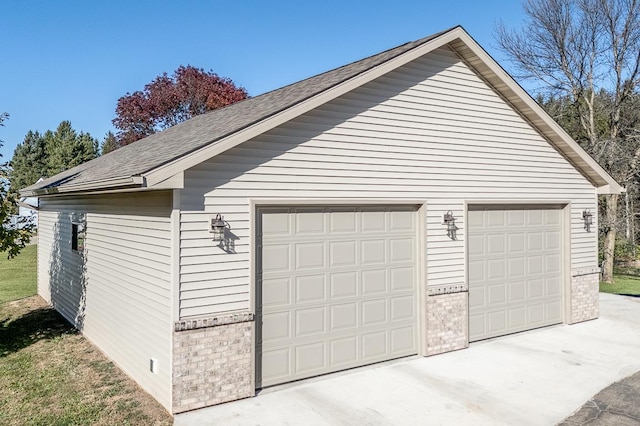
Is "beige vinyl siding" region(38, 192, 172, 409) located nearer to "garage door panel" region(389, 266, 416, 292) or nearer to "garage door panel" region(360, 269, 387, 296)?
"garage door panel" region(360, 269, 387, 296)

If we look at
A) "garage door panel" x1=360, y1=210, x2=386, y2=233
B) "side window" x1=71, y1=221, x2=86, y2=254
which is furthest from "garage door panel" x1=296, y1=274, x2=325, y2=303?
"side window" x1=71, y1=221, x2=86, y2=254

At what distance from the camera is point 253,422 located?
225 inches

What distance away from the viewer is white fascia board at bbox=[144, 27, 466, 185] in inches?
227

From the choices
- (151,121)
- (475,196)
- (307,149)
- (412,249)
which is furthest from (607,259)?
(151,121)

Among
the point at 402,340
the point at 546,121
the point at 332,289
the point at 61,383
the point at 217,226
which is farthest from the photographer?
the point at 546,121

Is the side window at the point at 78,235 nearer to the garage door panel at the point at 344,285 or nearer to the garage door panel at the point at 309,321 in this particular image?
the garage door panel at the point at 309,321

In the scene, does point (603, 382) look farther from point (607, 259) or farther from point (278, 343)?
point (607, 259)

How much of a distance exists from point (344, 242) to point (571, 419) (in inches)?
151

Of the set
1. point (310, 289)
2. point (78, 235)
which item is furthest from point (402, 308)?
point (78, 235)

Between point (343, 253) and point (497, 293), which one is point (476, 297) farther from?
point (343, 253)

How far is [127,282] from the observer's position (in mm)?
7555

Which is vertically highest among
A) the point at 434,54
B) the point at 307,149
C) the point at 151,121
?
the point at 151,121

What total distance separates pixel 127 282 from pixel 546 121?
8515mm

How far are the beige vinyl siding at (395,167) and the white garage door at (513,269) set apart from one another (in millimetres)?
395
